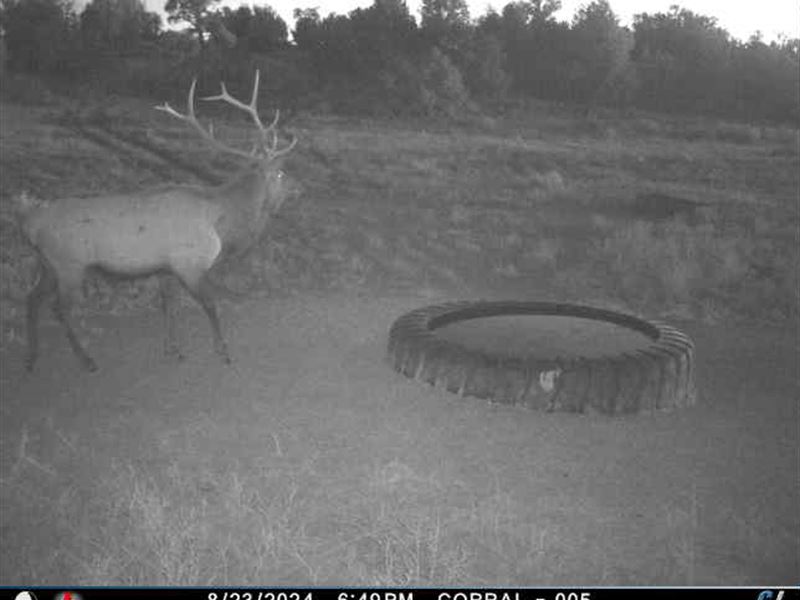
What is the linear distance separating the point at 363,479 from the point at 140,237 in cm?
299

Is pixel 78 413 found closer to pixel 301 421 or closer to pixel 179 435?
pixel 179 435

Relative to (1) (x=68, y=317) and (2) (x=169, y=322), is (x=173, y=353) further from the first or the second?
(1) (x=68, y=317)

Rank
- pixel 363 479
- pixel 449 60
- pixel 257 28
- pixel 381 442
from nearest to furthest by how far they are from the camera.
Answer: pixel 363 479
pixel 381 442
pixel 449 60
pixel 257 28

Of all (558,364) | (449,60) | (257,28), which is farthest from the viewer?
(257,28)

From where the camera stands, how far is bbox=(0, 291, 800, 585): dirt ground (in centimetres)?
368

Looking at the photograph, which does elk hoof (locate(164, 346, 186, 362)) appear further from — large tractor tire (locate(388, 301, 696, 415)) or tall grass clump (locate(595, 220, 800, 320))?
tall grass clump (locate(595, 220, 800, 320))

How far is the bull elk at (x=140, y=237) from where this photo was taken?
6027 millimetres

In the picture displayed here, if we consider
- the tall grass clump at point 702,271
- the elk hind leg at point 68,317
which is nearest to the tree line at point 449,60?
the tall grass clump at point 702,271

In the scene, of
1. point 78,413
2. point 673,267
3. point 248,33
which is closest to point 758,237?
point 673,267

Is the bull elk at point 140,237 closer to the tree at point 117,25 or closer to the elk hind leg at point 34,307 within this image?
the elk hind leg at point 34,307

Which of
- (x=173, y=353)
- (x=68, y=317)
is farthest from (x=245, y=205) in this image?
(x=68, y=317)

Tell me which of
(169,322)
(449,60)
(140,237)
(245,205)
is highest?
(449,60)

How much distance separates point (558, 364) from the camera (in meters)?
5.47

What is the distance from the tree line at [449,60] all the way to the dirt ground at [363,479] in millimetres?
24250
